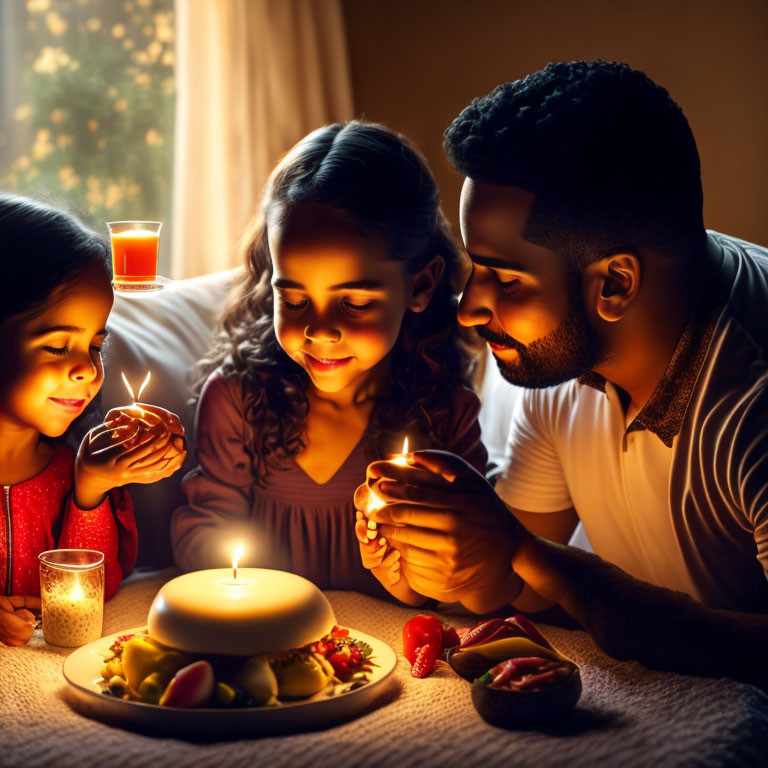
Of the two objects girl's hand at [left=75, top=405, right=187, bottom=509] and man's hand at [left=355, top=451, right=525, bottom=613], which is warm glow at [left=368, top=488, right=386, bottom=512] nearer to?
man's hand at [left=355, top=451, right=525, bottom=613]

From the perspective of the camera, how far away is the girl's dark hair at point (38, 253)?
1.84 meters

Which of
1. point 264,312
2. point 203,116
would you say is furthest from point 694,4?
point 264,312

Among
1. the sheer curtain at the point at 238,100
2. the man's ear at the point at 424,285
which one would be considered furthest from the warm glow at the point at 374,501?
the sheer curtain at the point at 238,100

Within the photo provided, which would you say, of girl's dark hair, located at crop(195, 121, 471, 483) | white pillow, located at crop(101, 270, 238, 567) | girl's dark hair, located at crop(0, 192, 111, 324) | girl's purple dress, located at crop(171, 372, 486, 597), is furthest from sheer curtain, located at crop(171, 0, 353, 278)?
girl's dark hair, located at crop(0, 192, 111, 324)

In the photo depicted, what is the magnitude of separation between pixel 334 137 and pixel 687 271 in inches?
30.8

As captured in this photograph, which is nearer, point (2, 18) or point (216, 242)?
point (2, 18)

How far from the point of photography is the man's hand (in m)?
1.73

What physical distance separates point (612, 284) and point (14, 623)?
127 cm

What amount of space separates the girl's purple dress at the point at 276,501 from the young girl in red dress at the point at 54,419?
202 mm

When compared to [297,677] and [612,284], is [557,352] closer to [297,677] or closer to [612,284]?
[612,284]

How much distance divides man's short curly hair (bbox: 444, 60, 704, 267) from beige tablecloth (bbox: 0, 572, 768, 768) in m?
0.78

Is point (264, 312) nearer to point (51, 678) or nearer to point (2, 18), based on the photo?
point (51, 678)

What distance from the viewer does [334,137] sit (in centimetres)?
211

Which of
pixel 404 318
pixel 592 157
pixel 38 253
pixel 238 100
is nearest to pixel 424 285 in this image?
pixel 404 318
